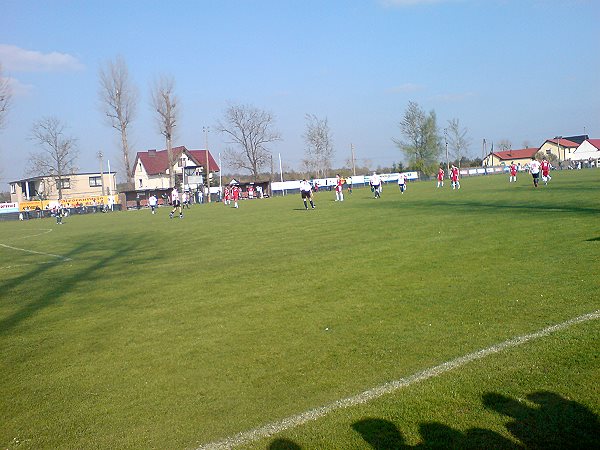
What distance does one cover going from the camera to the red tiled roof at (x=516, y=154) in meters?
140

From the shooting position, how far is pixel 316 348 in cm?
658

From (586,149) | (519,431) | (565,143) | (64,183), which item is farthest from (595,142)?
(519,431)

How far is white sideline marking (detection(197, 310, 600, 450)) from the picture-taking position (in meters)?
4.50

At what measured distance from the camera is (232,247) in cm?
1742

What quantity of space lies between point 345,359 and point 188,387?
66.0 inches

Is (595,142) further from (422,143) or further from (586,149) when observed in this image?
(422,143)

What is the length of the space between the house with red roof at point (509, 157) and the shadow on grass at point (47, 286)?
5143 inches

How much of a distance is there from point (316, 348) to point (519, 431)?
2.83 meters

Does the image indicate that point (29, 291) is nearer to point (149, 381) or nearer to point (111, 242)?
point (149, 381)

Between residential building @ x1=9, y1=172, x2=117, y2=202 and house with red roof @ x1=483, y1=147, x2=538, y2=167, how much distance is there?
90.8m

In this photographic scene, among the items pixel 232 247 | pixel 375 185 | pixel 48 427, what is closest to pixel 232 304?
pixel 48 427

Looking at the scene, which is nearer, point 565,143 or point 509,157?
point 565,143

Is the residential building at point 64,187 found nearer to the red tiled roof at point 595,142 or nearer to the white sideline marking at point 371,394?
the white sideline marking at point 371,394

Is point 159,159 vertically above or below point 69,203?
above
